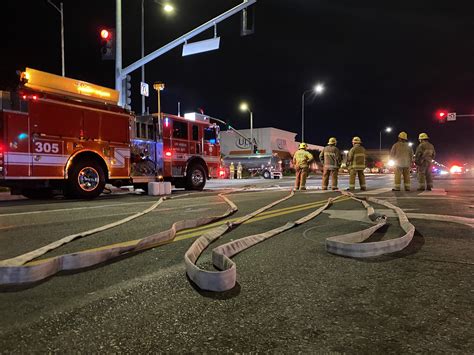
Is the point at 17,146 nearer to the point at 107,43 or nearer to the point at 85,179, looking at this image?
the point at 85,179

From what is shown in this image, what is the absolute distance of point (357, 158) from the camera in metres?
14.0

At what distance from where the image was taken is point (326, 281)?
123 inches

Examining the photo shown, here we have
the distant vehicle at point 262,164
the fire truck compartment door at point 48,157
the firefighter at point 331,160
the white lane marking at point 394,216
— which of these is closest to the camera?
the white lane marking at point 394,216

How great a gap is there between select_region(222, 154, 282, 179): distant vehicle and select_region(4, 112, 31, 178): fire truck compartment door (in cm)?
2766

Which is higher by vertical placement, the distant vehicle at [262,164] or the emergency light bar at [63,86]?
the emergency light bar at [63,86]

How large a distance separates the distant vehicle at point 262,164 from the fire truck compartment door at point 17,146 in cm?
2766

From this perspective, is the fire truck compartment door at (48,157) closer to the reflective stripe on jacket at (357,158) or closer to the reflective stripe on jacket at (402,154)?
the reflective stripe on jacket at (357,158)

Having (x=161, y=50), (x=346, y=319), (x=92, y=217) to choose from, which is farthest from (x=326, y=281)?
(x=161, y=50)

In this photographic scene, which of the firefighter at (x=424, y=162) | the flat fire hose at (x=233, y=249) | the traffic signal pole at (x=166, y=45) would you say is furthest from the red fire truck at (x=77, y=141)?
the firefighter at (x=424, y=162)

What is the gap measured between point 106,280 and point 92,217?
3898mm

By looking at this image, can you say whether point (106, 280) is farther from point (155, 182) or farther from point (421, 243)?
point (155, 182)

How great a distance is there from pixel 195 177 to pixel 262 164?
76.4 ft

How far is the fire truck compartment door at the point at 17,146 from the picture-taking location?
960cm

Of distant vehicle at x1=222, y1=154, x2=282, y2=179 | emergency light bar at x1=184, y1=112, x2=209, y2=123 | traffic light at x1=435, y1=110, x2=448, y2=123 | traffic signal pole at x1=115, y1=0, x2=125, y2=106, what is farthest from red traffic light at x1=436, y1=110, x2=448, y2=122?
traffic signal pole at x1=115, y1=0, x2=125, y2=106
